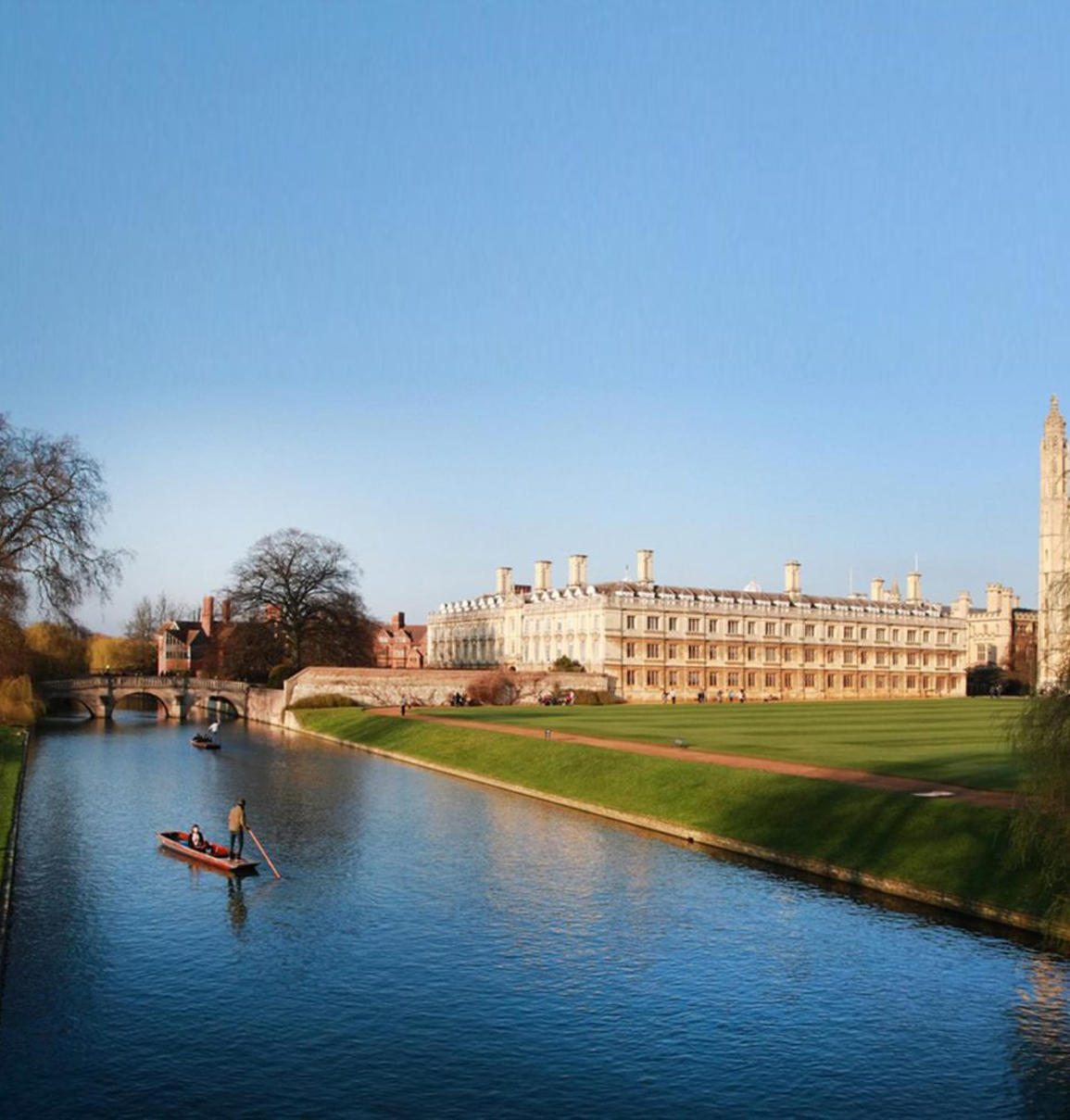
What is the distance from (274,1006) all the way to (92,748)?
46.2 meters

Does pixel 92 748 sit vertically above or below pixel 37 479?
below

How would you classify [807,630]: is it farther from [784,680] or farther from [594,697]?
[594,697]

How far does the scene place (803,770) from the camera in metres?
38.7

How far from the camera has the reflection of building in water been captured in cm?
1630

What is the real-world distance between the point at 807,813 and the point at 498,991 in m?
15.5

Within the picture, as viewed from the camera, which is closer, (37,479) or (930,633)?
(37,479)

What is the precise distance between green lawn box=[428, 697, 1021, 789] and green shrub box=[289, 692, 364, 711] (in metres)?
7.25

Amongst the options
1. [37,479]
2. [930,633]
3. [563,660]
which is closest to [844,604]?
[930,633]

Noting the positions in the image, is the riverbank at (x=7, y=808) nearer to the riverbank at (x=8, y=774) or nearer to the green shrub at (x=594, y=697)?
the riverbank at (x=8, y=774)

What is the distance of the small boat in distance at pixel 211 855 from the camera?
28984 mm

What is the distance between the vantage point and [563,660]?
95.6 meters

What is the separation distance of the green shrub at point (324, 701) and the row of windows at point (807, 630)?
24.9 metres

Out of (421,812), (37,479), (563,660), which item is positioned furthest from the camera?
(563,660)

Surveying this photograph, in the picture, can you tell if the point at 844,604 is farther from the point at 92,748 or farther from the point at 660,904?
the point at 660,904
